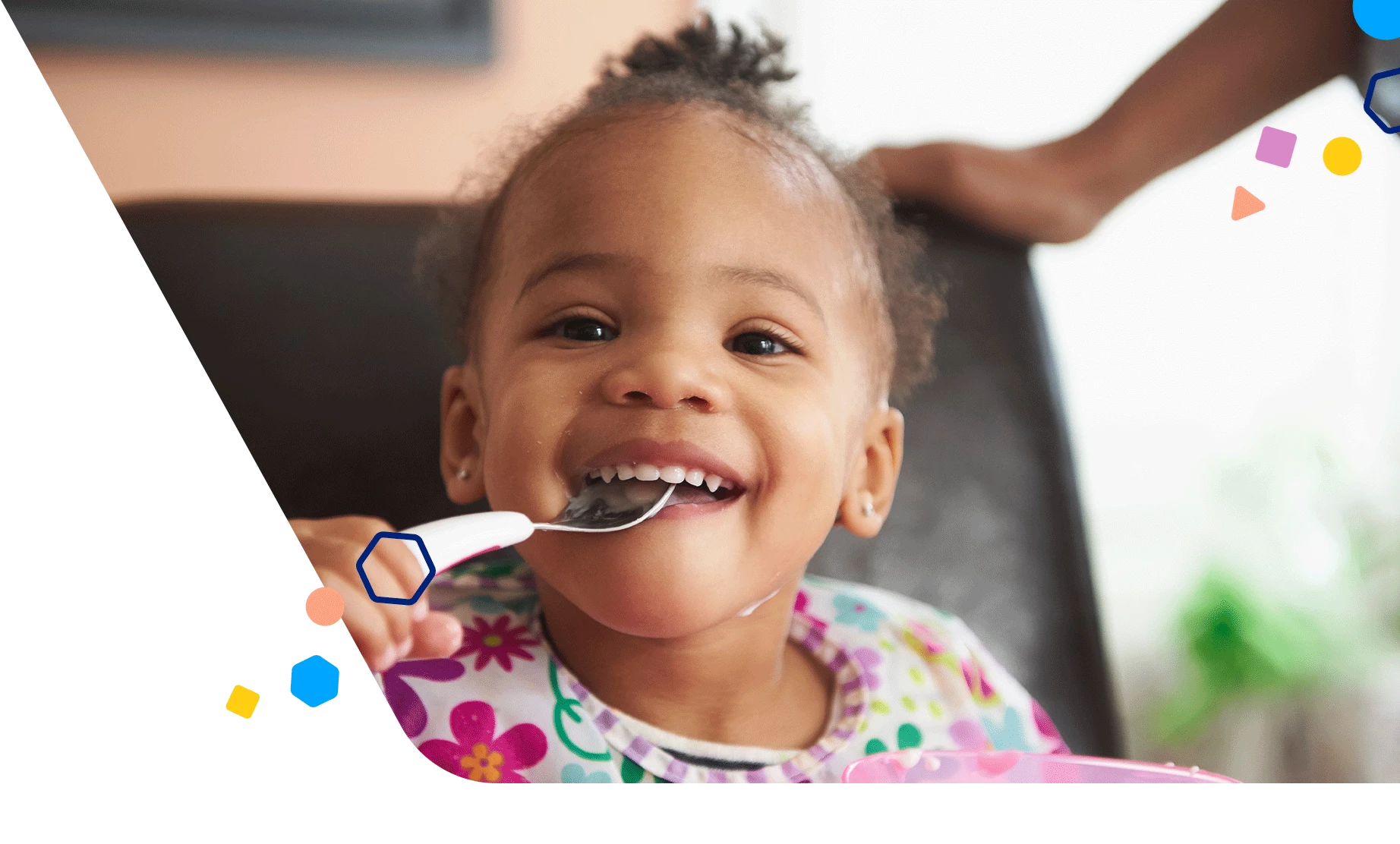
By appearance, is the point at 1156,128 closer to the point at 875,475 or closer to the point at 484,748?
the point at 875,475

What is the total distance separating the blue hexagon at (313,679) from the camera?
1.45 ft

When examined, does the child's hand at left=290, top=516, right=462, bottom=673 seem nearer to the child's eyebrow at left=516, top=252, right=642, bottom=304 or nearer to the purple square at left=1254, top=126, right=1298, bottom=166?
the child's eyebrow at left=516, top=252, right=642, bottom=304

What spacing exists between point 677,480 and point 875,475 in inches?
4.5

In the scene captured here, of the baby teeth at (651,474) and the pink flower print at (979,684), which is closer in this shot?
the baby teeth at (651,474)

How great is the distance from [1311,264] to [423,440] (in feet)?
1.27

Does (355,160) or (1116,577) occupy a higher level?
(355,160)

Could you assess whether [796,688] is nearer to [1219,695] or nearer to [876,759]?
[876,759]

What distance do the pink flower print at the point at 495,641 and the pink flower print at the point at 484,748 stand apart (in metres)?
0.02

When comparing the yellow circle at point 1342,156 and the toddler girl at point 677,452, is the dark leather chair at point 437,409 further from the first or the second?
the yellow circle at point 1342,156

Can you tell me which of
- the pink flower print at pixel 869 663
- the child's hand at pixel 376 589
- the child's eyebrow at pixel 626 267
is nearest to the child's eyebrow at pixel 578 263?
the child's eyebrow at pixel 626 267

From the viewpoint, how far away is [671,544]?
0.43 metres

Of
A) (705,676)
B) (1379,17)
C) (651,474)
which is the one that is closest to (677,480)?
(651,474)

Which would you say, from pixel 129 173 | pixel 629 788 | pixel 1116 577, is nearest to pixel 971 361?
pixel 1116 577

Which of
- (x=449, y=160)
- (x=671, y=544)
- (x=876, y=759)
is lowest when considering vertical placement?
(x=876, y=759)
